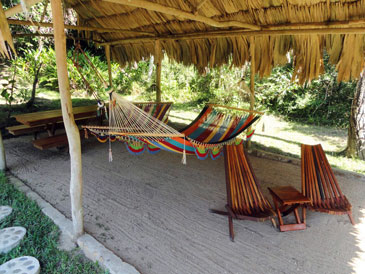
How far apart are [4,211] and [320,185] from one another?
9.28 feet

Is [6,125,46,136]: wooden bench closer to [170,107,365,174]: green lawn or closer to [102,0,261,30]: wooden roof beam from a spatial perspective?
[102,0,261,30]: wooden roof beam

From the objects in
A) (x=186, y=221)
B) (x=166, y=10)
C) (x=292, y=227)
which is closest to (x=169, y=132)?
(x=186, y=221)

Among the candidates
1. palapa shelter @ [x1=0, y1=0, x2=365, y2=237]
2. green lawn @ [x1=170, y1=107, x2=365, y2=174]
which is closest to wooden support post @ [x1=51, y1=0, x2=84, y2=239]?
palapa shelter @ [x1=0, y1=0, x2=365, y2=237]

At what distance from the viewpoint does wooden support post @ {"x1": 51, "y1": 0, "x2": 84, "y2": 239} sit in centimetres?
158

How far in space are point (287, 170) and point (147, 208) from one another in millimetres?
1980

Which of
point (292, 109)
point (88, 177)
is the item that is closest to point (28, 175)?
point (88, 177)

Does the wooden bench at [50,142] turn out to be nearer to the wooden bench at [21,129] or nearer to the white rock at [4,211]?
the wooden bench at [21,129]

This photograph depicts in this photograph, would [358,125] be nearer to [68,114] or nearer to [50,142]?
[68,114]

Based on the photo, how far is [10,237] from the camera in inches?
70.8

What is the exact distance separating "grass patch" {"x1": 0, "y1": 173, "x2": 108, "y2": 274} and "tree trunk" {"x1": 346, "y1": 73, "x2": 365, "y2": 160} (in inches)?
154

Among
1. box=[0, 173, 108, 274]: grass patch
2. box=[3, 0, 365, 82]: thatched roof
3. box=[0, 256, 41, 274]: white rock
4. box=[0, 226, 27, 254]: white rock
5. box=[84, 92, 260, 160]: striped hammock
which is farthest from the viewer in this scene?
box=[3, 0, 365, 82]: thatched roof

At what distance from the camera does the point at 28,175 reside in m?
2.88

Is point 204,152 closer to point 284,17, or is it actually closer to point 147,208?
point 147,208

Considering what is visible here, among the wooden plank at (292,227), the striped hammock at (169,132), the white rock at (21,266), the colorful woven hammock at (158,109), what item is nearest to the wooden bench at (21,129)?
the striped hammock at (169,132)
